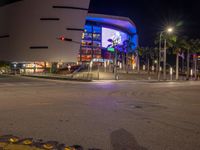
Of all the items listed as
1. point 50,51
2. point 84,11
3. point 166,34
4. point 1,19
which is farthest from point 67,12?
point 166,34

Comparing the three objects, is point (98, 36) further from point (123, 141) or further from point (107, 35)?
point (123, 141)

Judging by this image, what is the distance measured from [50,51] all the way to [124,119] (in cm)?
11882

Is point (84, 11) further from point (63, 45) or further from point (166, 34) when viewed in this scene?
point (166, 34)

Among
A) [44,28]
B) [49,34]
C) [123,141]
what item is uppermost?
[44,28]

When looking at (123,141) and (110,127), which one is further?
(110,127)

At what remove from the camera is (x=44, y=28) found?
411 ft

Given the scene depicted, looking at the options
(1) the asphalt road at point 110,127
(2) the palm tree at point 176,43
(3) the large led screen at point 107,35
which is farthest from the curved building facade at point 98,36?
(1) the asphalt road at point 110,127

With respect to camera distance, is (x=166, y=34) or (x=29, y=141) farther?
(x=166, y=34)

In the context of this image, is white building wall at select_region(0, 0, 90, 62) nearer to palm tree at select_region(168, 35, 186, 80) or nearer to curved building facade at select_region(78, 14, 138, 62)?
curved building facade at select_region(78, 14, 138, 62)

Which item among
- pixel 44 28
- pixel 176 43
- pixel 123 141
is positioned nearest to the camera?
pixel 123 141

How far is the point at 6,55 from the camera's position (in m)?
134

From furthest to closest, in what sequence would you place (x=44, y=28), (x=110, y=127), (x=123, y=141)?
(x=44, y=28), (x=110, y=127), (x=123, y=141)

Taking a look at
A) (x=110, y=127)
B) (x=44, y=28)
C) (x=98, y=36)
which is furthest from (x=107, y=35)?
(x=110, y=127)

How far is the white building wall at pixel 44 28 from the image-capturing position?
123938 millimetres
